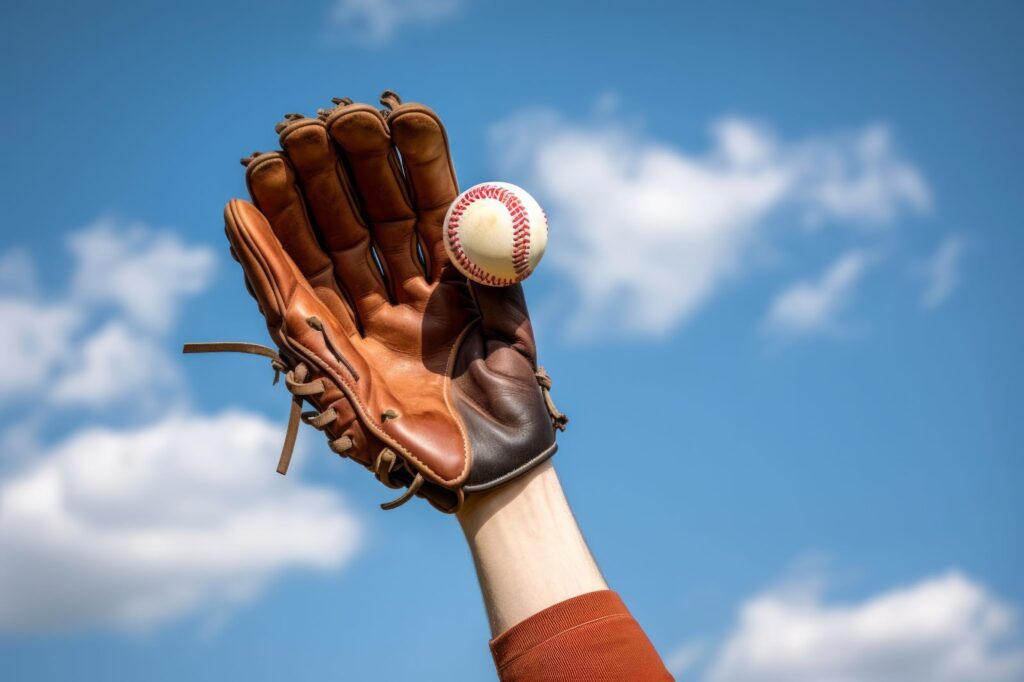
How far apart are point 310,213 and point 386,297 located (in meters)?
0.63

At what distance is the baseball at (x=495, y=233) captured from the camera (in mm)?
5430

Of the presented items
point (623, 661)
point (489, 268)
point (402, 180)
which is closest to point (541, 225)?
point (489, 268)

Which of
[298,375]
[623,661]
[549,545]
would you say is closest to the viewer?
[623,661]

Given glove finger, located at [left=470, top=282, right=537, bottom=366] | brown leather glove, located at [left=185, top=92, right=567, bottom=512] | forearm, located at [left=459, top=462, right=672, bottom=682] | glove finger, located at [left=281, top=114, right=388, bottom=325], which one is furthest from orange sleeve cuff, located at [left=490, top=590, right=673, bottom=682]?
glove finger, located at [left=281, top=114, right=388, bottom=325]

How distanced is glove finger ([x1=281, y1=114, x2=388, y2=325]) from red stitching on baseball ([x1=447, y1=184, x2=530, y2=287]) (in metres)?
0.55

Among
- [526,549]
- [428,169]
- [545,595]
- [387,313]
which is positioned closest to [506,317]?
[387,313]

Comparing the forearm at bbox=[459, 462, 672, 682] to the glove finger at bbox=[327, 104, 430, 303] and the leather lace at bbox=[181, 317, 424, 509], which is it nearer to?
the leather lace at bbox=[181, 317, 424, 509]

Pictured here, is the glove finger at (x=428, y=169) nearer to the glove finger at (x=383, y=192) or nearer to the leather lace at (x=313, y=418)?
the glove finger at (x=383, y=192)

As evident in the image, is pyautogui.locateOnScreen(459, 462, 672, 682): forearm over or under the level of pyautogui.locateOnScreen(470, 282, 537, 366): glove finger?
under

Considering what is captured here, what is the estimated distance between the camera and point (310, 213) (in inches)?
228

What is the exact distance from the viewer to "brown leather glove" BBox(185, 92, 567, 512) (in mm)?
5227

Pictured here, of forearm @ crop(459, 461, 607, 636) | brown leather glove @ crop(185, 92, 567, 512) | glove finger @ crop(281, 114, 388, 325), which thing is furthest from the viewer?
glove finger @ crop(281, 114, 388, 325)

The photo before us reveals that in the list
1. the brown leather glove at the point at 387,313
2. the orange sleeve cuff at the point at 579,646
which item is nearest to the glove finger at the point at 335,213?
the brown leather glove at the point at 387,313

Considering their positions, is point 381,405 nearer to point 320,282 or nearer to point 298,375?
point 298,375
